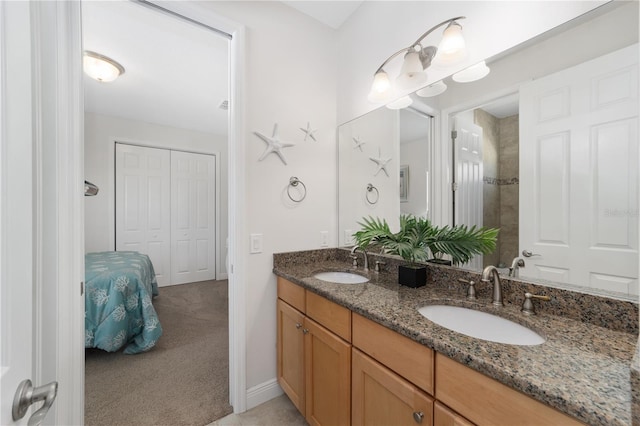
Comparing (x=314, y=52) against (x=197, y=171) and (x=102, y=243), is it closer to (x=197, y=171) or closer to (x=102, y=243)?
(x=197, y=171)

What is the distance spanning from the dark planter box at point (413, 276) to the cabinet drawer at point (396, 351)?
0.38m

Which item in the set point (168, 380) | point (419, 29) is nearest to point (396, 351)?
point (419, 29)

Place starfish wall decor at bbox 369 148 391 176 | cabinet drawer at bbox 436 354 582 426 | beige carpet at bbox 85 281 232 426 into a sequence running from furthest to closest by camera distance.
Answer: starfish wall decor at bbox 369 148 391 176, beige carpet at bbox 85 281 232 426, cabinet drawer at bbox 436 354 582 426

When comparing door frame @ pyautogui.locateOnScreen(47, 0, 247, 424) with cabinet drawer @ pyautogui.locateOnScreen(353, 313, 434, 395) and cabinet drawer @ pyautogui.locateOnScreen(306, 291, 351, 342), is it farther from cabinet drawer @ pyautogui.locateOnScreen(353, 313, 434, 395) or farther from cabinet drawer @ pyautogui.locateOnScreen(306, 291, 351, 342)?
cabinet drawer @ pyautogui.locateOnScreen(353, 313, 434, 395)

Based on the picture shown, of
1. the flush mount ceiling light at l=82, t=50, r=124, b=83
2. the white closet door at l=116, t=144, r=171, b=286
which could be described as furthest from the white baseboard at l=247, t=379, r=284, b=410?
the white closet door at l=116, t=144, r=171, b=286

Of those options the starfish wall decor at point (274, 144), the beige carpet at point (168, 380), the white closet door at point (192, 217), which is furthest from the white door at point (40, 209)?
the white closet door at point (192, 217)

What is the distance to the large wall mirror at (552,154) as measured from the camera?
0.88 metres

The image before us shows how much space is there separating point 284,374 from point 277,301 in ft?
1.45

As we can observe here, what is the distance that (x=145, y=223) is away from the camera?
13.2 ft

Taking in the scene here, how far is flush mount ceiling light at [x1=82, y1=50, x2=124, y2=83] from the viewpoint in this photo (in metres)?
2.24

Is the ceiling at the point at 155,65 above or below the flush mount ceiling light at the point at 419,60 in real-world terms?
above

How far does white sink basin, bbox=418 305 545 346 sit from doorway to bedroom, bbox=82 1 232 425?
4.70 ft

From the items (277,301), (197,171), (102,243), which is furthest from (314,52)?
(102,243)

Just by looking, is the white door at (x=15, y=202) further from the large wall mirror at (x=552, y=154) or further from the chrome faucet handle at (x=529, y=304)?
A: the large wall mirror at (x=552, y=154)
